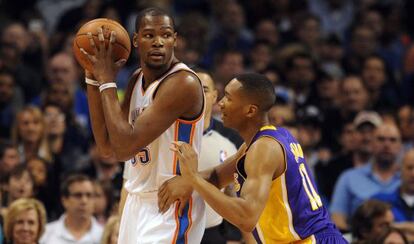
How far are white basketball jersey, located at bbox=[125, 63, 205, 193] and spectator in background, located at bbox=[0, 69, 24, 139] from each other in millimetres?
5635

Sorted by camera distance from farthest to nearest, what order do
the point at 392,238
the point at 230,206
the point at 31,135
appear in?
the point at 31,135 → the point at 392,238 → the point at 230,206

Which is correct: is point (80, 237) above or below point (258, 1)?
below

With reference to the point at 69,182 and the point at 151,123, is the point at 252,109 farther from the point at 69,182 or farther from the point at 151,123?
the point at 69,182

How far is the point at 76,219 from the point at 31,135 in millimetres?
1738

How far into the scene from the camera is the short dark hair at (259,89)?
6215mm

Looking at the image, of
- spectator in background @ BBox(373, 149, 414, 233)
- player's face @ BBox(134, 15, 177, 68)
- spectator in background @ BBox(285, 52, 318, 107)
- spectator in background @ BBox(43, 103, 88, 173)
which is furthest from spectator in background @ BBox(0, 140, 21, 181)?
player's face @ BBox(134, 15, 177, 68)

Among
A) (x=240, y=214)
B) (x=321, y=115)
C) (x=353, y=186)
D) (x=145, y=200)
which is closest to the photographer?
(x=240, y=214)

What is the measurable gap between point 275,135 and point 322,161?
512 centimetres

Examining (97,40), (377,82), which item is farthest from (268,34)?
(97,40)

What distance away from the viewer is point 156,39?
20.5 ft

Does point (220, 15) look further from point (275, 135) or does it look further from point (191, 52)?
point (275, 135)

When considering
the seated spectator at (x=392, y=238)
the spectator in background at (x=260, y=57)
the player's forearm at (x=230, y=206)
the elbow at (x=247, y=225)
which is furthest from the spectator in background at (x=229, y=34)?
the elbow at (x=247, y=225)

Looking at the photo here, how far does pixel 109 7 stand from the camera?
1359cm

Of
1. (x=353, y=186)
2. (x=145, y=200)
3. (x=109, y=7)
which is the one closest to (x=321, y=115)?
(x=353, y=186)
